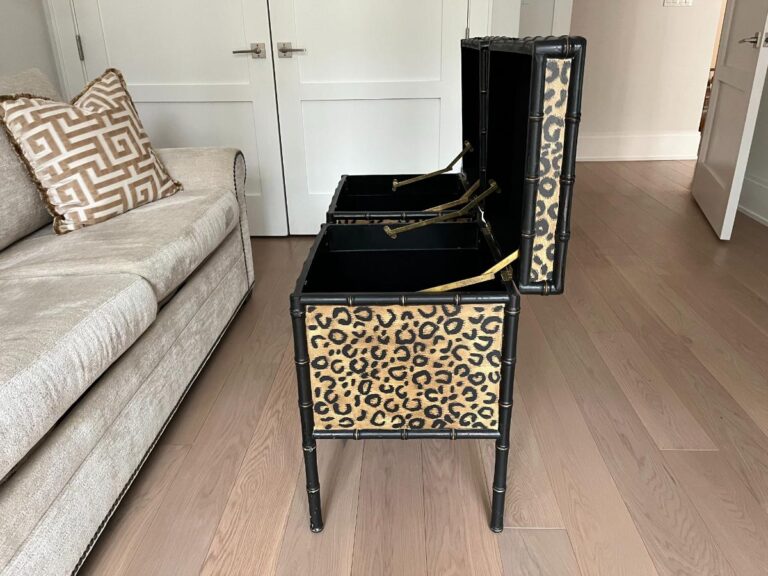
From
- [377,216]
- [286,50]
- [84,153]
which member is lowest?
[377,216]

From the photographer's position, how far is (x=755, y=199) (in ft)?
11.2

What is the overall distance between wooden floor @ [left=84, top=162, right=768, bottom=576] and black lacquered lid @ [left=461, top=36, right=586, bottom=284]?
611 mm

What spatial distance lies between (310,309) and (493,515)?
2.05ft

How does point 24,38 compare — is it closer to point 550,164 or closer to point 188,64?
point 188,64

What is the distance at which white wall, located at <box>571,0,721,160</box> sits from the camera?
15.1 ft

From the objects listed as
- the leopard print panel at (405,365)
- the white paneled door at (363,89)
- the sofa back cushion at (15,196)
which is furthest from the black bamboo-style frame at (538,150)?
the white paneled door at (363,89)

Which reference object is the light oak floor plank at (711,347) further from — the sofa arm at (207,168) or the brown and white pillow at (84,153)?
the brown and white pillow at (84,153)

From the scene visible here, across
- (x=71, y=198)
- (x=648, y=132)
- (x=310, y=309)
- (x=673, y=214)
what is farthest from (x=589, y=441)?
(x=648, y=132)

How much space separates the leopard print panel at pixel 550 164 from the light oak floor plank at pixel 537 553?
0.59 metres

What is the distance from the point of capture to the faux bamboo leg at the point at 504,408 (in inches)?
44.7

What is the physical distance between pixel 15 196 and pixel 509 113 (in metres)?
1.44

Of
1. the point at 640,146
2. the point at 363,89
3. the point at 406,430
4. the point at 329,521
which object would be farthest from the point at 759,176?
the point at 329,521

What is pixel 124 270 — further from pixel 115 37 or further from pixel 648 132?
pixel 648 132

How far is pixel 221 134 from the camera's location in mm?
3135
